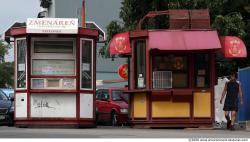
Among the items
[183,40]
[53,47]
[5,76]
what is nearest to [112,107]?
[53,47]

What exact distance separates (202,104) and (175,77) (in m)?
1.17

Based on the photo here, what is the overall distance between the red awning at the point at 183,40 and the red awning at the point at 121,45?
1.06 metres

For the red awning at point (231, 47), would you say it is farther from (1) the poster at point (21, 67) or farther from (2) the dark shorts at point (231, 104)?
(1) the poster at point (21, 67)

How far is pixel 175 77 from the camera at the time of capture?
67.6ft

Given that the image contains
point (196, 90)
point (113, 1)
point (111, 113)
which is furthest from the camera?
point (113, 1)

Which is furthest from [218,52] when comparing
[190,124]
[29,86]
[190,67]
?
[29,86]

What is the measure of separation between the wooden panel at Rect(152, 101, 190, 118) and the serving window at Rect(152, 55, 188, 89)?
20.7 inches

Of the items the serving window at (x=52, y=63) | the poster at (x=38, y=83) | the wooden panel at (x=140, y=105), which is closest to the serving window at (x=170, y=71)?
the wooden panel at (x=140, y=105)

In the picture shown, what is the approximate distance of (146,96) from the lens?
2045 cm

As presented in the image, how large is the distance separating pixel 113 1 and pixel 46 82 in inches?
1674

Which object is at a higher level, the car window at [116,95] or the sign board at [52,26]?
the sign board at [52,26]

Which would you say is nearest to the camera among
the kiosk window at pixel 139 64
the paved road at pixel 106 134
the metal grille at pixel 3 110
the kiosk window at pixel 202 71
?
the paved road at pixel 106 134

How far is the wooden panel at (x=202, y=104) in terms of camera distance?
66.7 ft

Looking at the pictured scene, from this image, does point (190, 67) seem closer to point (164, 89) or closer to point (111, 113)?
point (164, 89)
